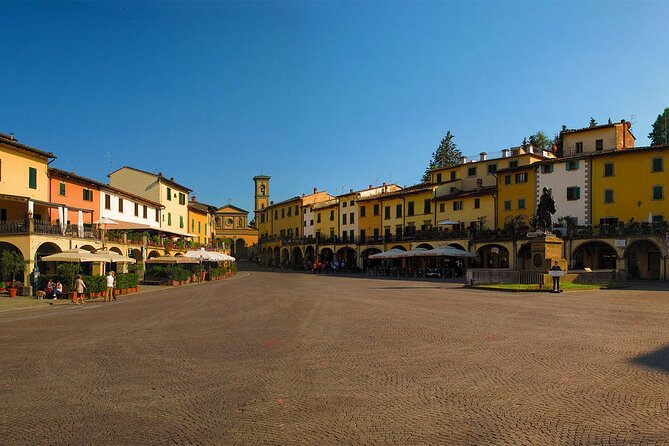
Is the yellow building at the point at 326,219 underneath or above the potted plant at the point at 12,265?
above

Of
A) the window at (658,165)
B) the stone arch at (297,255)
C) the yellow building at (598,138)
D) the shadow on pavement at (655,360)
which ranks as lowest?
the stone arch at (297,255)

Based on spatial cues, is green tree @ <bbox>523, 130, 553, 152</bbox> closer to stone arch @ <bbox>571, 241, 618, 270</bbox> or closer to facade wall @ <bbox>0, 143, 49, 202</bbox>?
stone arch @ <bbox>571, 241, 618, 270</bbox>

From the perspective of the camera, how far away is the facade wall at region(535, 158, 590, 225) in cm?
4378

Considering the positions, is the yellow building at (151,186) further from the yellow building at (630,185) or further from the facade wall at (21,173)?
the yellow building at (630,185)

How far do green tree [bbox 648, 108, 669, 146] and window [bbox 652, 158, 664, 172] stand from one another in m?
18.7

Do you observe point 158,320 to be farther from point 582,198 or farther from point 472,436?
point 582,198

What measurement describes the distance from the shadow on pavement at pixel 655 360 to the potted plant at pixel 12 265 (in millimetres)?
27368

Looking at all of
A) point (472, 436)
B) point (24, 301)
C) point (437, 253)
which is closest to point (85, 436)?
point (472, 436)

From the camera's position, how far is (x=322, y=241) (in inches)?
2795

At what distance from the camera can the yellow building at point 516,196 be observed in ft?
154

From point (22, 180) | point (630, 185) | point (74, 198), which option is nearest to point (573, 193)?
point (630, 185)

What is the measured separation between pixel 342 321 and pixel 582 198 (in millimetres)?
37192

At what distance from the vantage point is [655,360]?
8.55 meters

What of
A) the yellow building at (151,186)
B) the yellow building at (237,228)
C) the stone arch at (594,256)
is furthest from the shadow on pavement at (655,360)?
the yellow building at (237,228)
